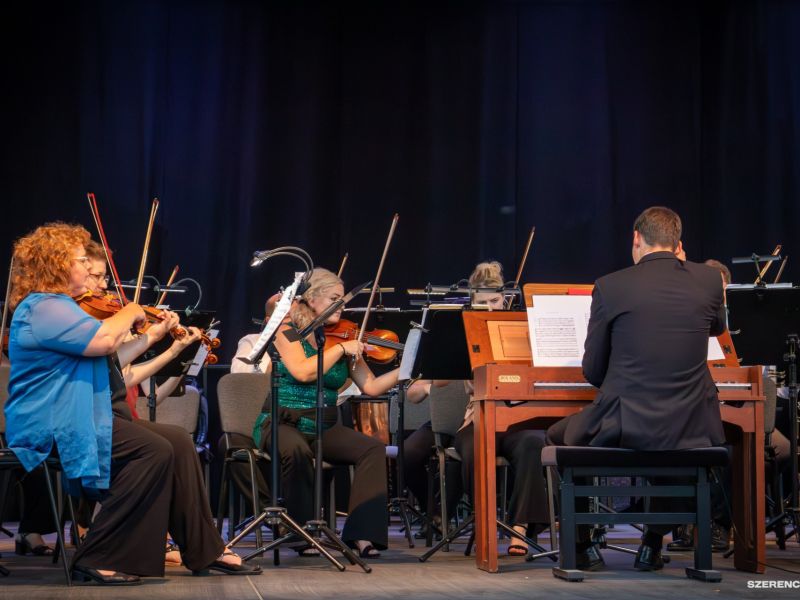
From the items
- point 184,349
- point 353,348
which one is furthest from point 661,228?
point 184,349

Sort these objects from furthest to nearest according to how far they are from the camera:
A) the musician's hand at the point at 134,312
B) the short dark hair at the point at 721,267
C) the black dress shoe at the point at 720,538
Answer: the short dark hair at the point at 721,267
the black dress shoe at the point at 720,538
the musician's hand at the point at 134,312

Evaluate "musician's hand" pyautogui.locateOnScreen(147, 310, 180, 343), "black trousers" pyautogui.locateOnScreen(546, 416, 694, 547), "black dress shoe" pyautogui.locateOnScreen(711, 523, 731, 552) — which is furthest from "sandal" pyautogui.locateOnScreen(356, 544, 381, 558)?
"black dress shoe" pyautogui.locateOnScreen(711, 523, 731, 552)

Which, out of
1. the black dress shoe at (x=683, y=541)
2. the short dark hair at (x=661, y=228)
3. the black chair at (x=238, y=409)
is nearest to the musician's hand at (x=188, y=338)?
the black chair at (x=238, y=409)

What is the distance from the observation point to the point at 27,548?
4711 millimetres

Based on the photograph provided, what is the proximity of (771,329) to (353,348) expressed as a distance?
6.17 ft

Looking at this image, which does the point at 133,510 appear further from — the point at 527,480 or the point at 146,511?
the point at 527,480

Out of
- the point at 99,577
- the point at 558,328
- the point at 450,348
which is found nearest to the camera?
the point at 99,577

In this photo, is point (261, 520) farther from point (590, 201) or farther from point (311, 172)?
point (590, 201)

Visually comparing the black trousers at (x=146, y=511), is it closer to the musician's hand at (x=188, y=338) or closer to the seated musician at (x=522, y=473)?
the musician's hand at (x=188, y=338)

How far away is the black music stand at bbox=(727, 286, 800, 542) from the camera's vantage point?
4.86 m

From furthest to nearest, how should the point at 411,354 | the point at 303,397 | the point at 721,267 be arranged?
the point at 721,267 < the point at 303,397 < the point at 411,354

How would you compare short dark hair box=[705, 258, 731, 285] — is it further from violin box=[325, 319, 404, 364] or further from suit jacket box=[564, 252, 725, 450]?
violin box=[325, 319, 404, 364]

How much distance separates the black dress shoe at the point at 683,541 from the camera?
4902 mm

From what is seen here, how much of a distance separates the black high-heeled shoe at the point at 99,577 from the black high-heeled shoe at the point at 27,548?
1.08m
